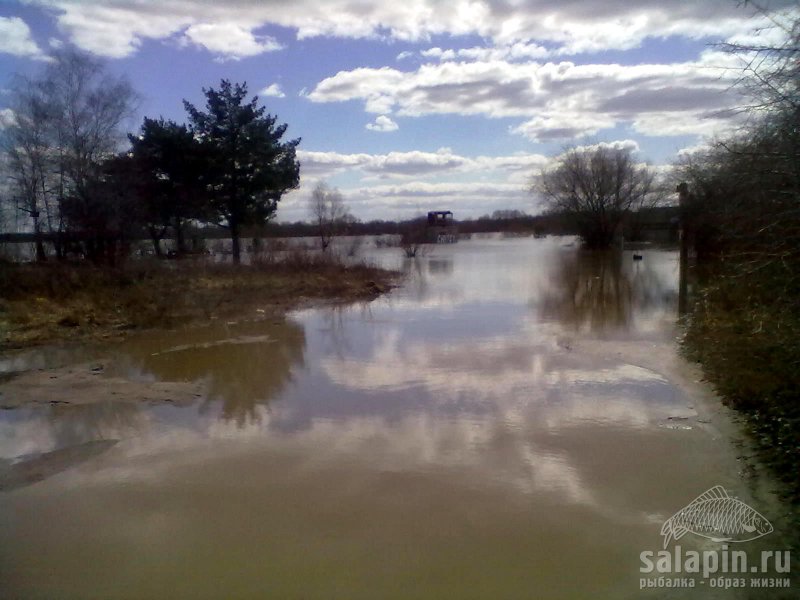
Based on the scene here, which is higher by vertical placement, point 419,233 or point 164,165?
point 164,165

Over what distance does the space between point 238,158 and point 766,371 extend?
2762cm

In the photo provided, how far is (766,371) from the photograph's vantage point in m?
9.12

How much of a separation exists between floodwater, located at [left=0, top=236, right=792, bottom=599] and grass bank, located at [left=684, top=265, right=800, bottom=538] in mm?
371

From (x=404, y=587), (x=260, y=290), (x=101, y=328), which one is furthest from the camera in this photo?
(x=260, y=290)

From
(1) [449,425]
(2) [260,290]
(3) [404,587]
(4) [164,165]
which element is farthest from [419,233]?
(3) [404,587]

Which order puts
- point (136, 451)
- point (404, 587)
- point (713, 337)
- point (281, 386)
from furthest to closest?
point (713, 337) < point (281, 386) < point (136, 451) < point (404, 587)

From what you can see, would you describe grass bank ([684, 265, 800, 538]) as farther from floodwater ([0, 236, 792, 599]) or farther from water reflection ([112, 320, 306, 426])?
water reflection ([112, 320, 306, 426])

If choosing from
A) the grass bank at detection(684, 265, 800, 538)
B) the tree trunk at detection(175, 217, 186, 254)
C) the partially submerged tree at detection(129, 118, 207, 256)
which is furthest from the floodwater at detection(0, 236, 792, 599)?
the tree trunk at detection(175, 217, 186, 254)

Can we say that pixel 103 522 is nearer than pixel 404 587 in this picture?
No

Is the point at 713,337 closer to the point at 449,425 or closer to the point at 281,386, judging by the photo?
the point at 449,425

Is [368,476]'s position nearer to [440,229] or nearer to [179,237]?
[179,237]

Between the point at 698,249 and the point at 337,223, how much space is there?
2704cm

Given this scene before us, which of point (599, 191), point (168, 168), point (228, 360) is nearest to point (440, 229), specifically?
point (599, 191)

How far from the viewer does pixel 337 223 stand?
1940 inches
